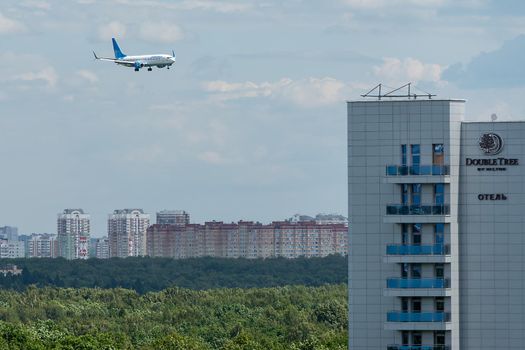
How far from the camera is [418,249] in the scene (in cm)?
12688

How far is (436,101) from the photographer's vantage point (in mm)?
126562

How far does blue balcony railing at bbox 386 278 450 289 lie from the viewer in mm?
126250

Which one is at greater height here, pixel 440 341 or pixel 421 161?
pixel 421 161

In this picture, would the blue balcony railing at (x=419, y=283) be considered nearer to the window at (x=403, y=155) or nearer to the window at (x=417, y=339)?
the window at (x=417, y=339)

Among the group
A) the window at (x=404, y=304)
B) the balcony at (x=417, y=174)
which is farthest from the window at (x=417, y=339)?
the balcony at (x=417, y=174)

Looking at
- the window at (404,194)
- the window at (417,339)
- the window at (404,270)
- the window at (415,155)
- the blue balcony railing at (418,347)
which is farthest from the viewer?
the window at (404,194)

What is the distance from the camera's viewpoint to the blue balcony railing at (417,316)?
126062 millimetres

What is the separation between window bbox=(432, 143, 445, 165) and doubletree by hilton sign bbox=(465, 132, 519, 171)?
1.77 metres

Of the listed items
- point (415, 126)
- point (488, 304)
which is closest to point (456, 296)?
Answer: point (488, 304)

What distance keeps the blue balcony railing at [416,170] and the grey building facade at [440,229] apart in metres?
0.07

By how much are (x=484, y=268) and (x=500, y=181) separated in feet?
19.9

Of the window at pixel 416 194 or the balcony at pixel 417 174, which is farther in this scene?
the window at pixel 416 194

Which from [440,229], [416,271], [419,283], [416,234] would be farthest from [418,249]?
[419,283]

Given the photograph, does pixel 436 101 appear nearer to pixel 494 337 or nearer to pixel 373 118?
pixel 373 118
